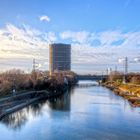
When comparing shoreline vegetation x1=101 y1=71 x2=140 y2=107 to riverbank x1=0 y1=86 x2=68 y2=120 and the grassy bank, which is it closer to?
the grassy bank

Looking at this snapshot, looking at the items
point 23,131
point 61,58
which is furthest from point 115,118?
point 61,58

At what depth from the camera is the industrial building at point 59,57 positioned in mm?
79438

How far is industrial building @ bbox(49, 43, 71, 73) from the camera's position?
79.4 metres

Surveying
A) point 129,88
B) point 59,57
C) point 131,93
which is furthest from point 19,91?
point 59,57

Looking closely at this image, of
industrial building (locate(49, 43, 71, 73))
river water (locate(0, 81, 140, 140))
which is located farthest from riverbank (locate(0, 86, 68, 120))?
Result: industrial building (locate(49, 43, 71, 73))

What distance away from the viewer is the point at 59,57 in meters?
80.5

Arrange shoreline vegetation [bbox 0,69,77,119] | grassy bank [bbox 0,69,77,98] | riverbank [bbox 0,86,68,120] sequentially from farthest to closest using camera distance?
1. grassy bank [bbox 0,69,77,98]
2. shoreline vegetation [bbox 0,69,77,119]
3. riverbank [bbox 0,86,68,120]

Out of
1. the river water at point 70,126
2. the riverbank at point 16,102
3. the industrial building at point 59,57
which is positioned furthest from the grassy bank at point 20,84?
the industrial building at point 59,57

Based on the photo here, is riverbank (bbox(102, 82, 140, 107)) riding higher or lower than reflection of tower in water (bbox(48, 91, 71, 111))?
higher

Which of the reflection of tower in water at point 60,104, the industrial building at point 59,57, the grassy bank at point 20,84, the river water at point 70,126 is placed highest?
the industrial building at point 59,57

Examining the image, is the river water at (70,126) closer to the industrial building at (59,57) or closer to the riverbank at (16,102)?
the riverbank at (16,102)

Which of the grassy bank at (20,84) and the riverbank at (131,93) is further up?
the grassy bank at (20,84)

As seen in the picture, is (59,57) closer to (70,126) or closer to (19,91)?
(19,91)

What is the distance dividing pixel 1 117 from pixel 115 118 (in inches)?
217
